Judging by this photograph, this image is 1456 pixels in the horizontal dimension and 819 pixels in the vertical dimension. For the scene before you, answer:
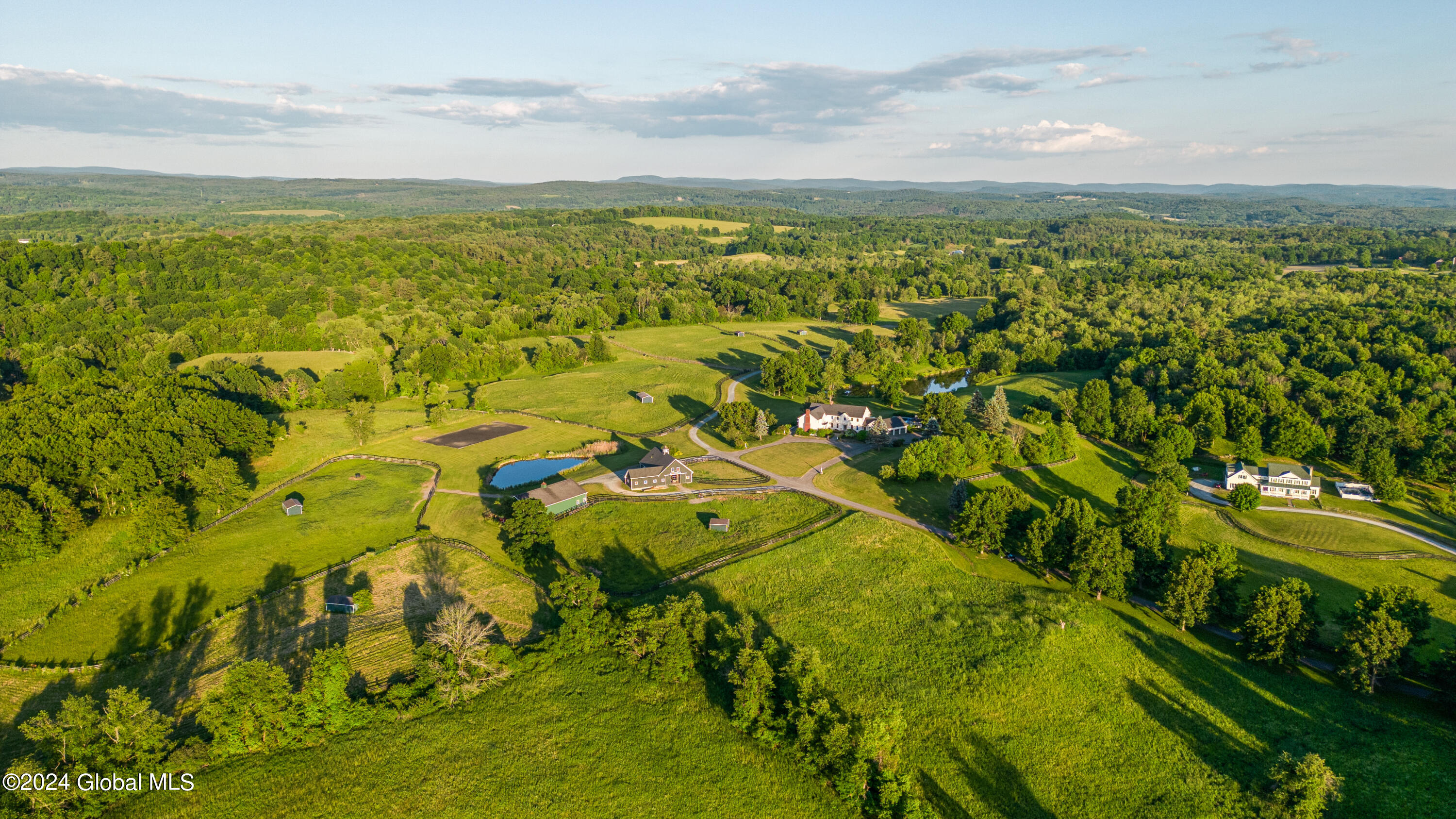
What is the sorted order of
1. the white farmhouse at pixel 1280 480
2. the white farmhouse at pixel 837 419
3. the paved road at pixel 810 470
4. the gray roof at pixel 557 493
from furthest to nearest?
the white farmhouse at pixel 837 419 < the white farmhouse at pixel 1280 480 < the gray roof at pixel 557 493 < the paved road at pixel 810 470

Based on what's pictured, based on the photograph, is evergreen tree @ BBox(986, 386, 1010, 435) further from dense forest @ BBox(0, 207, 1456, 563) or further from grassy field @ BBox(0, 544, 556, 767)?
grassy field @ BBox(0, 544, 556, 767)

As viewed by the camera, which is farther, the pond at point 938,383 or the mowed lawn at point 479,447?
the pond at point 938,383

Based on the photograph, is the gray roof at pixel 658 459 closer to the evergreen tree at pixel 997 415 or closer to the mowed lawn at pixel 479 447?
the mowed lawn at pixel 479 447

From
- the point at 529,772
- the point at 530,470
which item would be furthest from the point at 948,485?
the point at 529,772

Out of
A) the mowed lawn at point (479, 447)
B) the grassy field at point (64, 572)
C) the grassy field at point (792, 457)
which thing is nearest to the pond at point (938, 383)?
the grassy field at point (792, 457)

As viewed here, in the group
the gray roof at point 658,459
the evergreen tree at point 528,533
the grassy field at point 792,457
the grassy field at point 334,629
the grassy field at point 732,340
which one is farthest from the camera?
the grassy field at point 732,340

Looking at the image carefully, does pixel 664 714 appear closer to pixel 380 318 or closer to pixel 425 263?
pixel 380 318
